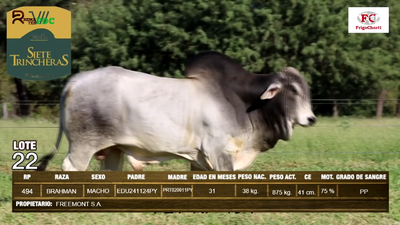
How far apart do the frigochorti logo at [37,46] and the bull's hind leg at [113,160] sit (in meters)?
1.03

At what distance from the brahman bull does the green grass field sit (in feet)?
1.37

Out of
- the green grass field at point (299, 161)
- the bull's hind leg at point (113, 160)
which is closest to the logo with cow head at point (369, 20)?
the green grass field at point (299, 161)

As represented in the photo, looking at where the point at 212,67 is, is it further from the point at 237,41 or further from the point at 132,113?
the point at 237,41

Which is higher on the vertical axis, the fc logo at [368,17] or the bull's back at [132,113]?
the fc logo at [368,17]

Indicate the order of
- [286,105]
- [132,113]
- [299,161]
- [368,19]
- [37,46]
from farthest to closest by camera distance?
[299,161]
[368,19]
[37,46]
[286,105]
[132,113]

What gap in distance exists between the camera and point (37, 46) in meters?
5.45

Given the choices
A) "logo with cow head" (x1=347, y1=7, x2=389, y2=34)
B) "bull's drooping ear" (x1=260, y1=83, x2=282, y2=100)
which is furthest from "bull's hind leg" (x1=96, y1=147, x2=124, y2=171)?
"logo with cow head" (x1=347, y1=7, x2=389, y2=34)

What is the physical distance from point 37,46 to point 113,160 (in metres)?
1.30

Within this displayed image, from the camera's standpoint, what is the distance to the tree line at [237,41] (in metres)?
12.4

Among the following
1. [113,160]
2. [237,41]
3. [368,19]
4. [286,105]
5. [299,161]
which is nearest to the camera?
[286,105]

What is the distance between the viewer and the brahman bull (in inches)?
185

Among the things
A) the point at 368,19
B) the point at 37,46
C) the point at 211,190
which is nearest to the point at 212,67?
the point at 211,190

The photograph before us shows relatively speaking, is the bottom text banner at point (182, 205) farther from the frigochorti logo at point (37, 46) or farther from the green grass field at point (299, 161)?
the frigochorti logo at point (37, 46)

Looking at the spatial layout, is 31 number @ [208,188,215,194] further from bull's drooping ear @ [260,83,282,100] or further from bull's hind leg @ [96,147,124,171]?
bull's hind leg @ [96,147,124,171]
